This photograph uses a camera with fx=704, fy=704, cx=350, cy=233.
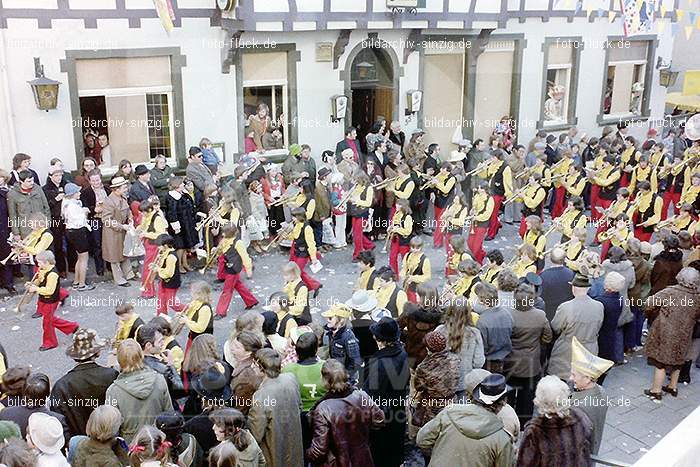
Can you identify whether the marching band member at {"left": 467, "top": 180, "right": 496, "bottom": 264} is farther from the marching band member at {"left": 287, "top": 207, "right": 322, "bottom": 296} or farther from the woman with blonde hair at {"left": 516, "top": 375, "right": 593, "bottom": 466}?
the woman with blonde hair at {"left": 516, "top": 375, "right": 593, "bottom": 466}

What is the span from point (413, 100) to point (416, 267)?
7.30 metres

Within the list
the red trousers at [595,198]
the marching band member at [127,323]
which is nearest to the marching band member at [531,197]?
the red trousers at [595,198]

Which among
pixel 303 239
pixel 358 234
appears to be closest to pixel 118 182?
pixel 303 239

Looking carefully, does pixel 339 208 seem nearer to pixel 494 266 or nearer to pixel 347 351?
pixel 494 266

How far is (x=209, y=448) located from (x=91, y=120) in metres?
8.88

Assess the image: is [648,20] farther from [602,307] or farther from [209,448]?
[209,448]

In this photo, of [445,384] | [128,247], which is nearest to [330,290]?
[128,247]

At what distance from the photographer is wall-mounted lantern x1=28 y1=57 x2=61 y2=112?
36.2ft

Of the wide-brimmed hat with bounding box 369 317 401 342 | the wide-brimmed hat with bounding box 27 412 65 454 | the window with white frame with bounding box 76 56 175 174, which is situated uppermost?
the window with white frame with bounding box 76 56 175 174

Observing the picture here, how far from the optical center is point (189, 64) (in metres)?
12.7

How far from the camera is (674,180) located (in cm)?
1378

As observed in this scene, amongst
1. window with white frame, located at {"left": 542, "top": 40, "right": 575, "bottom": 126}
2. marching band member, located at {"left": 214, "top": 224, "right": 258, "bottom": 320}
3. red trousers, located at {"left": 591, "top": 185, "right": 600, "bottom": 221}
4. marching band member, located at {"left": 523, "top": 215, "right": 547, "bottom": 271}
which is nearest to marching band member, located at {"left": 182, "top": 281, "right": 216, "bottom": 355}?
marching band member, located at {"left": 214, "top": 224, "right": 258, "bottom": 320}

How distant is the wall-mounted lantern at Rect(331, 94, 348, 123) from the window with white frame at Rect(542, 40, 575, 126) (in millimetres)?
5952

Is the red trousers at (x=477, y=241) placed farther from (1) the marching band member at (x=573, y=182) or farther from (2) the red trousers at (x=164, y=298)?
(2) the red trousers at (x=164, y=298)
